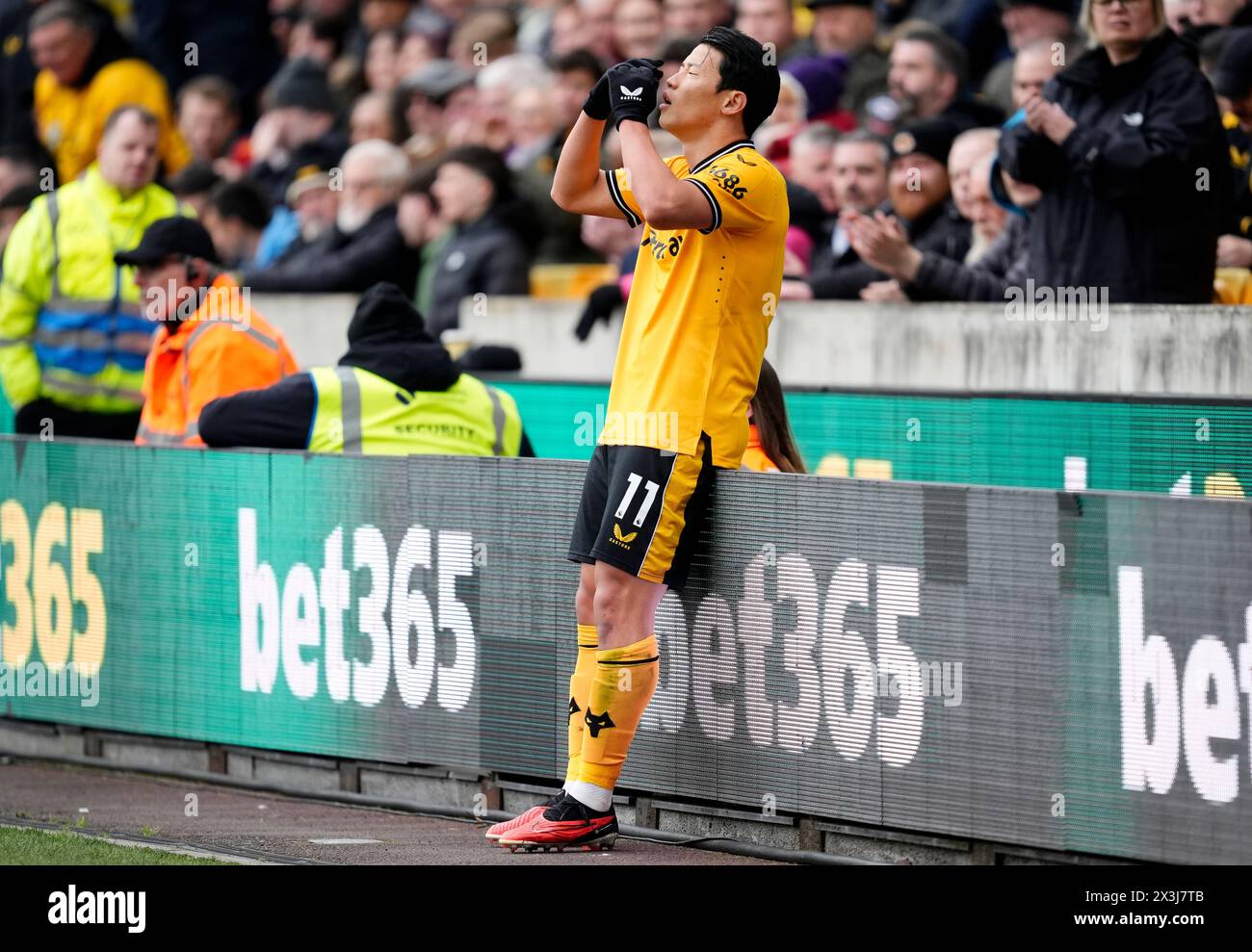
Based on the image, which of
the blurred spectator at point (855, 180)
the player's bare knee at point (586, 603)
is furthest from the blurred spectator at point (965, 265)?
the player's bare knee at point (586, 603)

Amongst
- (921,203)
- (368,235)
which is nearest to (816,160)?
(921,203)

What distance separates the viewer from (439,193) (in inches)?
520

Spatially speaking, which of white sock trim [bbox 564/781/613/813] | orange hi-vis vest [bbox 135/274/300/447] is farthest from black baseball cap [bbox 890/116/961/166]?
white sock trim [bbox 564/781/613/813]

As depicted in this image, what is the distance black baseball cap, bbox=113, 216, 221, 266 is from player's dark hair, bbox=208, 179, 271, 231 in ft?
15.4

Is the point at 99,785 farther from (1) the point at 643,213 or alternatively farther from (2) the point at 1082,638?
(2) the point at 1082,638

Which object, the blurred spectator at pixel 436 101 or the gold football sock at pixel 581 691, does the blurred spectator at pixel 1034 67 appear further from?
the blurred spectator at pixel 436 101

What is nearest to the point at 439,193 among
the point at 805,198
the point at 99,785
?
the point at 805,198

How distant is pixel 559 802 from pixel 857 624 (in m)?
1.04

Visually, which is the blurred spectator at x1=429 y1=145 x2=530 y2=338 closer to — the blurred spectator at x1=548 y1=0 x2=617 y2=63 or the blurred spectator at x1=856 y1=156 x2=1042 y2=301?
the blurred spectator at x1=548 y1=0 x2=617 y2=63

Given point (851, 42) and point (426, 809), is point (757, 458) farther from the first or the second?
point (851, 42)

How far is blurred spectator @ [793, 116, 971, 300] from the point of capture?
36.3 ft

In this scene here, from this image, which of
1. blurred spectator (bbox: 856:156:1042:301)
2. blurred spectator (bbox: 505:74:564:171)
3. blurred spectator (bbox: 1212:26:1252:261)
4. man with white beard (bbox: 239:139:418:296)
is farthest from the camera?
man with white beard (bbox: 239:139:418:296)

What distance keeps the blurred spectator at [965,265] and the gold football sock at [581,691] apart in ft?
12.8

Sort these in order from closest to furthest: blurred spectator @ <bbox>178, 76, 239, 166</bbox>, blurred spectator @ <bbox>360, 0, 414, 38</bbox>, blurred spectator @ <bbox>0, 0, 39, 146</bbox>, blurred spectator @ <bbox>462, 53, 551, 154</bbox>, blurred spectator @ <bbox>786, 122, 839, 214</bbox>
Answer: blurred spectator @ <bbox>786, 122, 839, 214</bbox>, blurred spectator @ <bbox>462, 53, 551, 154</bbox>, blurred spectator @ <bbox>178, 76, 239, 166</bbox>, blurred spectator @ <bbox>0, 0, 39, 146</bbox>, blurred spectator @ <bbox>360, 0, 414, 38</bbox>
